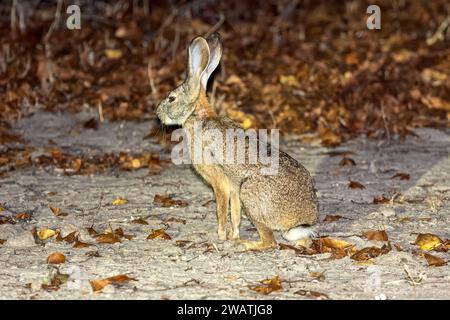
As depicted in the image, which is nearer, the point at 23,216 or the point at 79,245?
the point at 79,245

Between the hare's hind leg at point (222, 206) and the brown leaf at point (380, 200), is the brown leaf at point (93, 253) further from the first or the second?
the brown leaf at point (380, 200)

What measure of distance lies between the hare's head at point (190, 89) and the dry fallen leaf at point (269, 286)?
1.77m

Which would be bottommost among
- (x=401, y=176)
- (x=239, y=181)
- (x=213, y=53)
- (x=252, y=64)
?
(x=401, y=176)

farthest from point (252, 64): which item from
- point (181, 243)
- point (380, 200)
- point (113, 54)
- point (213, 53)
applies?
point (181, 243)

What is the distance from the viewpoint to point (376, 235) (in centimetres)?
628

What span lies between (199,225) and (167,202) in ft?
1.82

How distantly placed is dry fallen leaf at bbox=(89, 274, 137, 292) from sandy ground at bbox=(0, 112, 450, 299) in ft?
0.15

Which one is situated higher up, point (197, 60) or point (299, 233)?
point (197, 60)

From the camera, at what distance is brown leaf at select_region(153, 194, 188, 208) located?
723 centimetres

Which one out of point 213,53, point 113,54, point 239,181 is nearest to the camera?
point 239,181

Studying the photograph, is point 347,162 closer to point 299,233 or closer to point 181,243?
point 299,233

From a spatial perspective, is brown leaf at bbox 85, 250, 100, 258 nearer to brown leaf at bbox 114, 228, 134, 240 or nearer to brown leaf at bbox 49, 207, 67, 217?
brown leaf at bbox 114, 228, 134, 240

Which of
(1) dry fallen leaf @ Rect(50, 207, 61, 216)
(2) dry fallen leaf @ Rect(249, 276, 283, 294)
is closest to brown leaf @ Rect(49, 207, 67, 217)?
(1) dry fallen leaf @ Rect(50, 207, 61, 216)

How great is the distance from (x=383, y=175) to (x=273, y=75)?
10.7 feet
